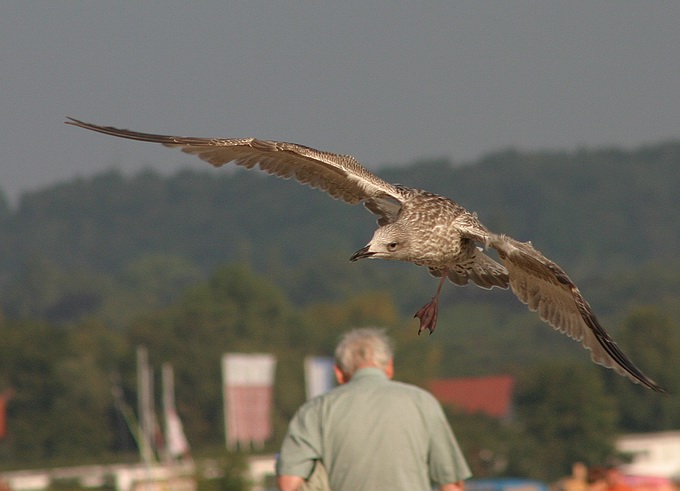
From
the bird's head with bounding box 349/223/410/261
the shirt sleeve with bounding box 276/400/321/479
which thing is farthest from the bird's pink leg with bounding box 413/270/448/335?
the shirt sleeve with bounding box 276/400/321/479

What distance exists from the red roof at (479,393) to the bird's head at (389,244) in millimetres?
82923

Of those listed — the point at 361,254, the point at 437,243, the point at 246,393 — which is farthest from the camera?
the point at 246,393

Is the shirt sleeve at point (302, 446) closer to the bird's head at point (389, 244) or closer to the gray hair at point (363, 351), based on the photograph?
the gray hair at point (363, 351)

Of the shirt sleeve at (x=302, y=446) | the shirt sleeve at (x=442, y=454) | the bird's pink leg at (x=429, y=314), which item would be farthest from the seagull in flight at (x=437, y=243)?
the shirt sleeve at (x=302, y=446)

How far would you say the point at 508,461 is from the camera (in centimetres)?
6412

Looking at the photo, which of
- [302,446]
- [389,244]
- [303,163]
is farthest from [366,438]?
[303,163]

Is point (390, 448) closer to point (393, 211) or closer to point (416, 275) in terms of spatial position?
point (393, 211)

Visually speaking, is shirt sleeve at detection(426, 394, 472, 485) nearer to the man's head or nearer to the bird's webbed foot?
the man's head

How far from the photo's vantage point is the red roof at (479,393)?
9388cm

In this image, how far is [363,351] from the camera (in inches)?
→ 281

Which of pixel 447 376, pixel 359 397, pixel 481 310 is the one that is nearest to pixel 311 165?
pixel 359 397

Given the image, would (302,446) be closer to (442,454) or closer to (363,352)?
(363,352)

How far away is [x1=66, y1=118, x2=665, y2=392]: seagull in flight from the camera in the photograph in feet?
28.3

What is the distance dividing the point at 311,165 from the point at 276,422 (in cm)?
7858
